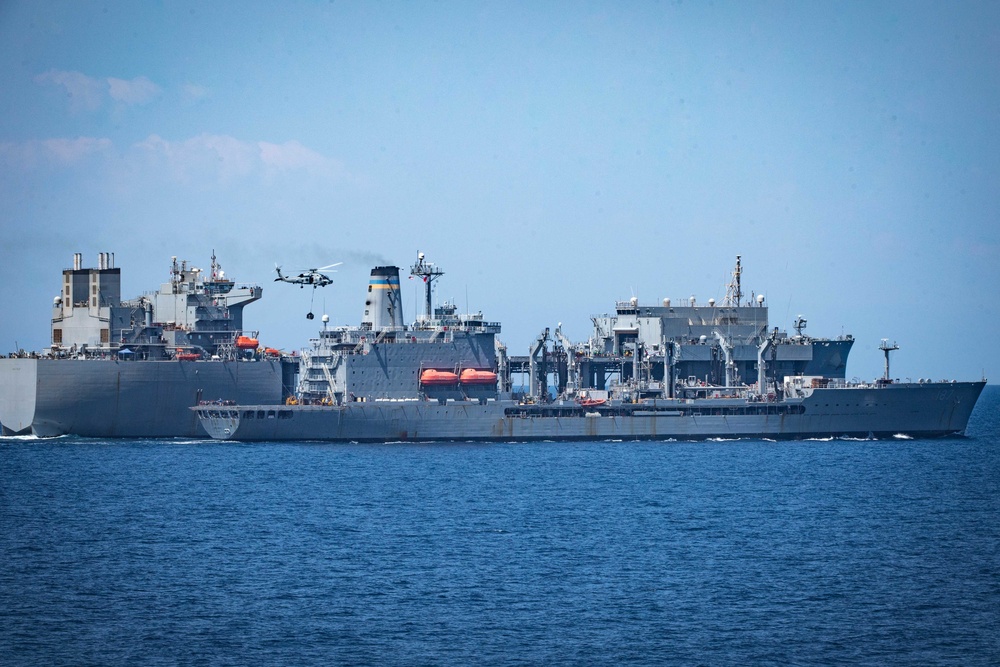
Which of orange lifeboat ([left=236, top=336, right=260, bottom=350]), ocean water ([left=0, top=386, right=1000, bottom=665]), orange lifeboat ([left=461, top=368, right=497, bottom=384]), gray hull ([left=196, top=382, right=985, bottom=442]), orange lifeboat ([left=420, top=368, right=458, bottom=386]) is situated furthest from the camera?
orange lifeboat ([left=236, top=336, right=260, bottom=350])

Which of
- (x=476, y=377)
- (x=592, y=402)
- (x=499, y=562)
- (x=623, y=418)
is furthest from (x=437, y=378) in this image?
(x=499, y=562)

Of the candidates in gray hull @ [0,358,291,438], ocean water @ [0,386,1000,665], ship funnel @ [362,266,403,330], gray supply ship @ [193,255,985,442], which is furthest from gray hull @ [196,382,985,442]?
ocean water @ [0,386,1000,665]

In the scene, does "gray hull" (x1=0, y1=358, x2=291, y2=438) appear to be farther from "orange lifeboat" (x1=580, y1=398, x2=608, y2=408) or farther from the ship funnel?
"orange lifeboat" (x1=580, y1=398, x2=608, y2=408)

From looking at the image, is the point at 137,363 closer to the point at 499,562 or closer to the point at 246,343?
the point at 246,343

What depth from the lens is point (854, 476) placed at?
46.4 m

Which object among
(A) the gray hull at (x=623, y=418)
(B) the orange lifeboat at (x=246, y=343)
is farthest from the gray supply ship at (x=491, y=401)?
(B) the orange lifeboat at (x=246, y=343)

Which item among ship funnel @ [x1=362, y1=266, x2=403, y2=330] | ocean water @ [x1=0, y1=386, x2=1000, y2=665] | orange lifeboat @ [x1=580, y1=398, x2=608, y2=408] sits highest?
ship funnel @ [x1=362, y1=266, x2=403, y2=330]

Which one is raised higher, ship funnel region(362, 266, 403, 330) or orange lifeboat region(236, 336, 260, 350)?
ship funnel region(362, 266, 403, 330)

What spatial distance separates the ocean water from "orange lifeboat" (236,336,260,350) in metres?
14.1

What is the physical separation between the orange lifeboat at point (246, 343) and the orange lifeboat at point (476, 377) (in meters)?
13.6

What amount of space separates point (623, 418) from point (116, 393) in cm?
2454

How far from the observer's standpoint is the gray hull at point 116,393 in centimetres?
5862

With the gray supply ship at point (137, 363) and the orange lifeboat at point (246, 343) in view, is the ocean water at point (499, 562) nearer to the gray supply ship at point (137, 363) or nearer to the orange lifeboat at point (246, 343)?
the gray supply ship at point (137, 363)

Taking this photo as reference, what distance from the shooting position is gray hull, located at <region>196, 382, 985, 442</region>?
56438 mm
